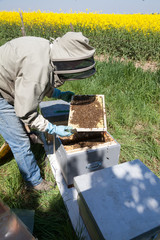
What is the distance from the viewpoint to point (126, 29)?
7.34 meters

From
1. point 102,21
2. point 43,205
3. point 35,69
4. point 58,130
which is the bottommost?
point 43,205

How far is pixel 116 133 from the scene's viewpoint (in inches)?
135

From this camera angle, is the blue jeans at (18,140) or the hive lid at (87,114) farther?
the hive lid at (87,114)

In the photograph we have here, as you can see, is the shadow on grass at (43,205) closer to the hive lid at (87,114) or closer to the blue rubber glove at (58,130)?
the blue rubber glove at (58,130)

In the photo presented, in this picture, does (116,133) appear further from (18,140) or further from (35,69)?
(35,69)

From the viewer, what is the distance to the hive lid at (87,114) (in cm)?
222

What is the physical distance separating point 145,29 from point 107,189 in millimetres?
7367

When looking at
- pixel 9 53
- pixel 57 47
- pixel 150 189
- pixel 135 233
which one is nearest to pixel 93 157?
pixel 150 189

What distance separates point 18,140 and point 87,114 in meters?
0.96

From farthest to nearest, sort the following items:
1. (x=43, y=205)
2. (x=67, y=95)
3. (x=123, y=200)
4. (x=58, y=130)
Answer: (x=67, y=95), (x=43, y=205), (x=58, y=130), (x=123, y=200)

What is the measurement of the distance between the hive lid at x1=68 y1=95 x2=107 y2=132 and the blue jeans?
629 mm

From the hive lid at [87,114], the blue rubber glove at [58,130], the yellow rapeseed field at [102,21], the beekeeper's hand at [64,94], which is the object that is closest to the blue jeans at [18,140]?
the blue rubber glove at [58,130]

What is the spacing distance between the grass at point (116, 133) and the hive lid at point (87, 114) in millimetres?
992

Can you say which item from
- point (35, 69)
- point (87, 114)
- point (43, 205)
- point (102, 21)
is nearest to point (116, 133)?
point (87, 114)
